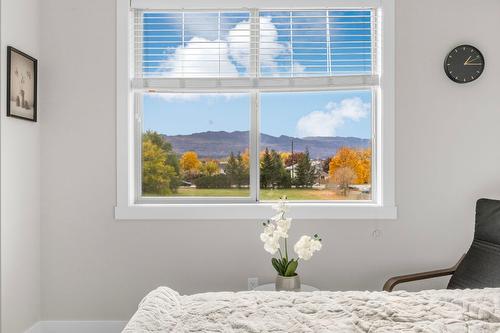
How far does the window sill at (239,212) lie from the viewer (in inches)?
125

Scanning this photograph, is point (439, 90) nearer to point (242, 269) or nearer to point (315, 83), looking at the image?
point (315, 83)

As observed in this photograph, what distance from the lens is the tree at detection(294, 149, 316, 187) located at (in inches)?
133

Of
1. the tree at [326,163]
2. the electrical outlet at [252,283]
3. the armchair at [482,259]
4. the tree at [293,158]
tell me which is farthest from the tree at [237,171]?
the armchair at [482,259]

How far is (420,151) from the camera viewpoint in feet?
10.4

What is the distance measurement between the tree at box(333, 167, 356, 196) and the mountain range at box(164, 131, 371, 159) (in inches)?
5.8

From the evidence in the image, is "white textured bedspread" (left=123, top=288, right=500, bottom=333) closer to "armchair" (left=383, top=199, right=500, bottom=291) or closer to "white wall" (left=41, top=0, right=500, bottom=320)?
"armchair" (left=383, top=199, right=500, bottom=291)

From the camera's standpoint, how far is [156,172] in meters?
3.38

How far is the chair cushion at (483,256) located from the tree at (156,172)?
6.51ft

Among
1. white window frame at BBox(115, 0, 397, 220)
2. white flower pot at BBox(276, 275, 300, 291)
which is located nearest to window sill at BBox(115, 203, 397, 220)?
white window frame at BBox(115, 0, 397, 220)

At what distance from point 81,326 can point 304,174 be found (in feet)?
6.26

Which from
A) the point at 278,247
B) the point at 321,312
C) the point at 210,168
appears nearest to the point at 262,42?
the point at 210,168

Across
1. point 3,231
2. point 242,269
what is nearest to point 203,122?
point 242,269

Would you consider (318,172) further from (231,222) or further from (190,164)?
(190,164)

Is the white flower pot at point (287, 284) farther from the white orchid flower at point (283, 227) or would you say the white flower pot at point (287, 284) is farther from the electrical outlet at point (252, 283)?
the electrical outlet at point (252, 283)
